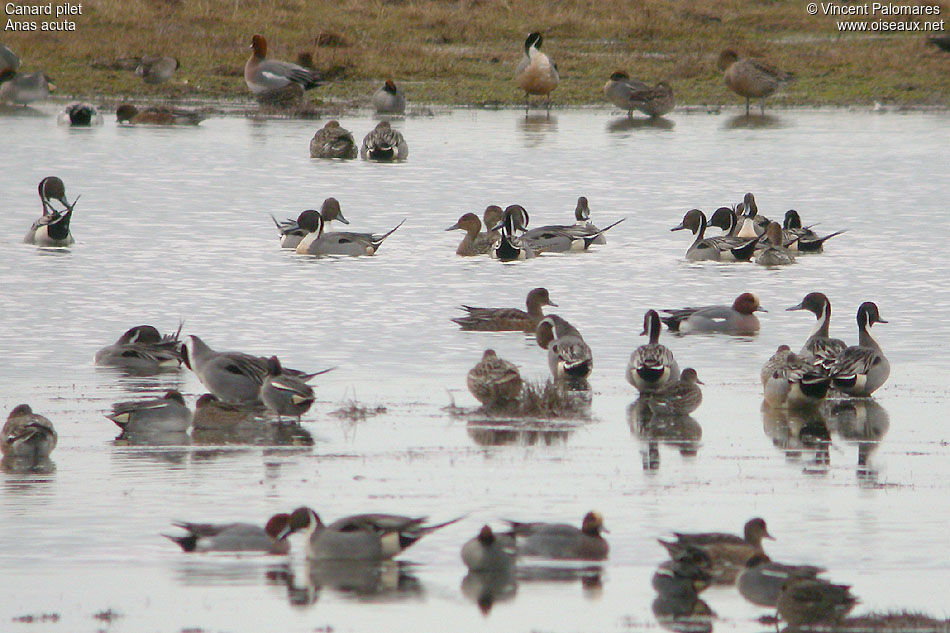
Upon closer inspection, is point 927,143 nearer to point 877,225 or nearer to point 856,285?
point 877,225

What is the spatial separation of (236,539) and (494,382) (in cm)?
350

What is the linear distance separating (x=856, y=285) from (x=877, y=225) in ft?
15.5

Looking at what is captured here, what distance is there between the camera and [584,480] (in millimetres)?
9125

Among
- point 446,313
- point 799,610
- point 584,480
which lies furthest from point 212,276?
point 799,610

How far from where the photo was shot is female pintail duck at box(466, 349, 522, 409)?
35.6 feet

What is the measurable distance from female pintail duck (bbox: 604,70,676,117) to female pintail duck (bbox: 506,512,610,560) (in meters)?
26.8

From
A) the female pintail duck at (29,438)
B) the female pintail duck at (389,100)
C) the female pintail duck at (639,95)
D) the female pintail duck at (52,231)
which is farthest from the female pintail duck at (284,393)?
the female pintail duck at (639,95)

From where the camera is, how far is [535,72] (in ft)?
113

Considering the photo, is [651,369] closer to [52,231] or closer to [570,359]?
[570,359]

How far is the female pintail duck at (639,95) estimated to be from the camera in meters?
33.8

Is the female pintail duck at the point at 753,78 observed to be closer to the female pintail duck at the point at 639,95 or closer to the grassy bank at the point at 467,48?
the female pintail duck at the point at 639,95

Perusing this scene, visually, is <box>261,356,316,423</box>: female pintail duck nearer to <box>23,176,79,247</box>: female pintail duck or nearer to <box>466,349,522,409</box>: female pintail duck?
<box>466,349,522,409</box>: female pintail duck

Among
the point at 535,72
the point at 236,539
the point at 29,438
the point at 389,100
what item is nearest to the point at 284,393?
the point at 29,438

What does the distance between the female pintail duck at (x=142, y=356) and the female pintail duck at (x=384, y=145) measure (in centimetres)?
1474
